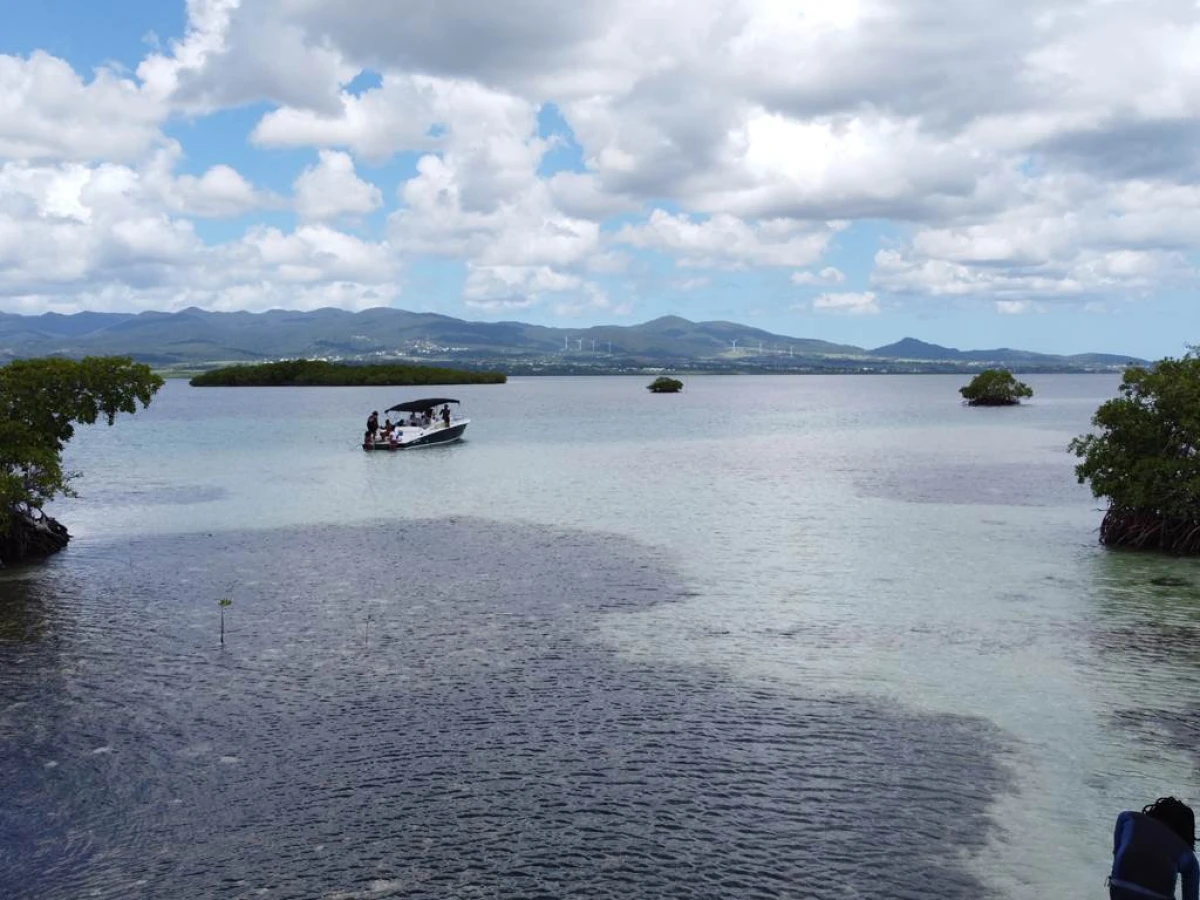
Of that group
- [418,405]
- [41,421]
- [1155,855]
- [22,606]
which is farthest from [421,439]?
[1155,855]

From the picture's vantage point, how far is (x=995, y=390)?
17150 cm

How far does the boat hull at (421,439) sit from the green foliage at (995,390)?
111m

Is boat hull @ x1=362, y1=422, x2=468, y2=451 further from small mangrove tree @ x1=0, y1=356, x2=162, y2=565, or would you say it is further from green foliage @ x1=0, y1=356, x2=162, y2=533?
small mangrove tree @ x1=0, y1=356, x2=162, y2=565

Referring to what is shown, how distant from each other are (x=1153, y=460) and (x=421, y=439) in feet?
200

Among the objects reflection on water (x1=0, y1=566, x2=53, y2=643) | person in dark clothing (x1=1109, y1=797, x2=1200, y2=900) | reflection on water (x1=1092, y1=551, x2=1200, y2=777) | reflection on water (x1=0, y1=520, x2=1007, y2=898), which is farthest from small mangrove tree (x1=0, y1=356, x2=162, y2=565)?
person in dark clothing (x1=1109, y1=797, x2=1200, y2=900)

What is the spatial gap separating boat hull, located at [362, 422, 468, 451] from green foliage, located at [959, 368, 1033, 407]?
111 metres

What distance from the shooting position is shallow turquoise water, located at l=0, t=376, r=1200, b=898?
14672 mm

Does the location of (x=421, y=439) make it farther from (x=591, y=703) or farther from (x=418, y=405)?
(x=591, y=703)

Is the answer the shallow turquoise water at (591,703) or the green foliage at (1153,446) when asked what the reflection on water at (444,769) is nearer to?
the shallow turquoise water at (591,703)

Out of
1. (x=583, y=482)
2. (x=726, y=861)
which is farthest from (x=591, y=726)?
(x=583, y=482)

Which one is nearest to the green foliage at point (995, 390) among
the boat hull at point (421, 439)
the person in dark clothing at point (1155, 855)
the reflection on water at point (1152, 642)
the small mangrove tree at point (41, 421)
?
the boat hull at point (421, 439)

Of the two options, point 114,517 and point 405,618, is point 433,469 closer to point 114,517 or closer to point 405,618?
point 114,517

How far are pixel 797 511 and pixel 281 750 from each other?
118ft

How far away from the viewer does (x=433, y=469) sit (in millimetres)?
71938
